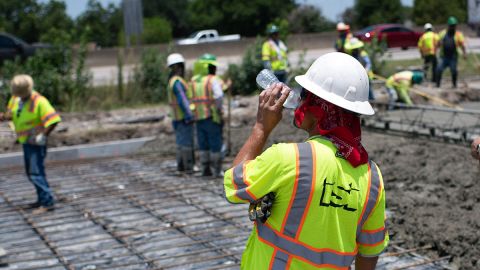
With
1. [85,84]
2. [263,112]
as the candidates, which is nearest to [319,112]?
[263,112]

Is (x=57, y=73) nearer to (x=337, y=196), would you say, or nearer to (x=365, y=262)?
(x=365, y=262)

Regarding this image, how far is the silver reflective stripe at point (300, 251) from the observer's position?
111 inches

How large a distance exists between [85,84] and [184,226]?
30.7ft

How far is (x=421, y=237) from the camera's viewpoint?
6.67 m

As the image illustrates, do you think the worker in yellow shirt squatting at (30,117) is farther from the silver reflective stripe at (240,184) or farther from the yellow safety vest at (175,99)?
the silver reflective stripe at (240,184)

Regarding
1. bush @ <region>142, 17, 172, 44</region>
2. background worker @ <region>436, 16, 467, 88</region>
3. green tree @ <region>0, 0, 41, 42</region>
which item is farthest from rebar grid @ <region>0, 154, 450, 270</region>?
green tree @ <region>0, 0, 41, 42</region>

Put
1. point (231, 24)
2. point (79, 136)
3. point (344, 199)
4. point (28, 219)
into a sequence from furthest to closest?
point (231, 24), point (79, 136), point (28, 219), point (344, 199)

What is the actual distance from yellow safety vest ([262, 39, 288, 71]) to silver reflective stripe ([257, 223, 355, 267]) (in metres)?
11.2

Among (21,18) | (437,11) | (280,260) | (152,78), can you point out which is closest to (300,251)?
(280,260)

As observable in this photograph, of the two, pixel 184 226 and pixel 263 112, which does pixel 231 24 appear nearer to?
pixel 184 226

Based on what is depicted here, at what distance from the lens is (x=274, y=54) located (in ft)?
46.1

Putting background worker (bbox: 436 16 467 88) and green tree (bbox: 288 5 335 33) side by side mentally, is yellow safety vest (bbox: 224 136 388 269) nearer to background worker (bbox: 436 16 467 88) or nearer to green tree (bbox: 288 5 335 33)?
background worker (bbox: 436 16 467 88)

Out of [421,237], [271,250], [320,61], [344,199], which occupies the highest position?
[320,61]

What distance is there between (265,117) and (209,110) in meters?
6.57
